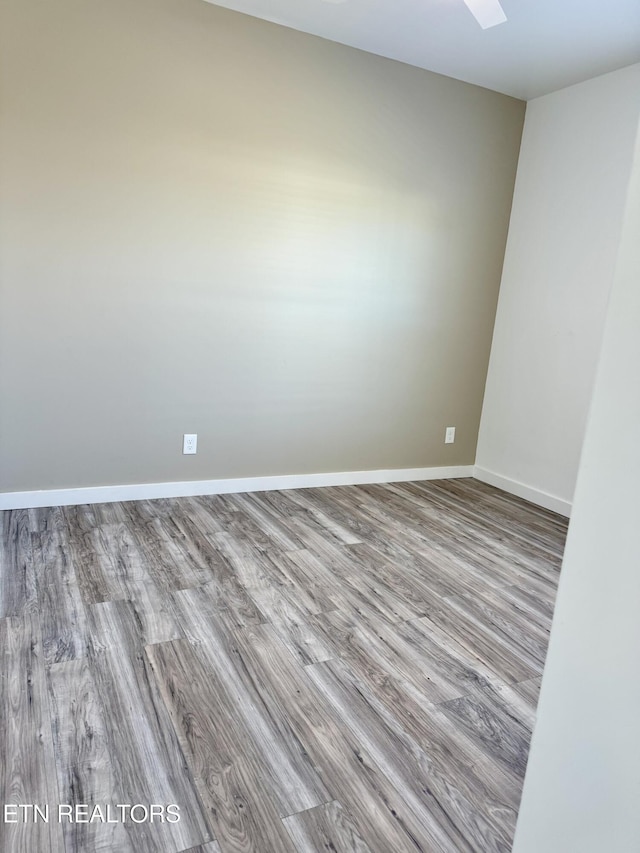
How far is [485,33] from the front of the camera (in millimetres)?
3018

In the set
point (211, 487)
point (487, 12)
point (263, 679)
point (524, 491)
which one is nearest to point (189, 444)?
point (211, 487)

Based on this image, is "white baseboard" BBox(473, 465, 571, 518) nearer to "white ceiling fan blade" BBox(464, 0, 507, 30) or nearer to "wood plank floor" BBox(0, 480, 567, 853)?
"wood plank floor" BBox(0, 480, 567, 853)

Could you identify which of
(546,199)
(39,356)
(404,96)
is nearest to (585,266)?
(546,199)

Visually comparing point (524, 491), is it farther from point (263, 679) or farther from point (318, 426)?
point (263, 679)

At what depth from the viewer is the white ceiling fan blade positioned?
8.86ft

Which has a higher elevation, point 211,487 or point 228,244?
point 228,244

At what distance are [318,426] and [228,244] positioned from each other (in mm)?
1213

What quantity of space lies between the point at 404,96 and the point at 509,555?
2726 mm

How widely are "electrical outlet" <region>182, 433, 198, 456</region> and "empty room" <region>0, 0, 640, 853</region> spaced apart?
0.11ft

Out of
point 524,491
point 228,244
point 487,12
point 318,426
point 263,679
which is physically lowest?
point 263,679

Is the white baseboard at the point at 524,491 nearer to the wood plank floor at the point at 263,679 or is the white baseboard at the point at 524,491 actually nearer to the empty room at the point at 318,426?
the empty room at the point at 318,426

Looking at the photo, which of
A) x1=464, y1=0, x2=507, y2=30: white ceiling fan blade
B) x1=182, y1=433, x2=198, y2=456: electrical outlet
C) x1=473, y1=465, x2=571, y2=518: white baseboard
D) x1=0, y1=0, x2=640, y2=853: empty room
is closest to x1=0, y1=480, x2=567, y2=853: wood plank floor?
x1=0, y1=0, x2=640, y2=853: empty room

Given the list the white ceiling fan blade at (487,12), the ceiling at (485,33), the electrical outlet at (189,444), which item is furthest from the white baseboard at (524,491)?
the white ceiling fan blade at (487,12)

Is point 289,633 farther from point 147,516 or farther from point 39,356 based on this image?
point 39,356
